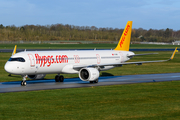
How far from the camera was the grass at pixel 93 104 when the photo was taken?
1945 cm

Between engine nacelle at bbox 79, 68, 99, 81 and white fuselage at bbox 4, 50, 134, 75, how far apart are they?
1.50m

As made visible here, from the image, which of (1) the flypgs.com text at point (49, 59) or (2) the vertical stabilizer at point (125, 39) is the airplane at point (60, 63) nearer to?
(1) the flypgs.com text at point (49, 59)

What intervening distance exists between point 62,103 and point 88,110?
10.8ft

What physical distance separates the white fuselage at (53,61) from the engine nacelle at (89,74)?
1.50 meters

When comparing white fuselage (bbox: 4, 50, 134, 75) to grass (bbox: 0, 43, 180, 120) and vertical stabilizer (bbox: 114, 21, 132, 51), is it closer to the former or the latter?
vertical stabilizer (bbox: 114, 21, 132, 51)

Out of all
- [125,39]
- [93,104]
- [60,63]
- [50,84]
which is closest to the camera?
[93,104]

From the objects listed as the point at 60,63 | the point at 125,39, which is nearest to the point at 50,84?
the point at 60,63

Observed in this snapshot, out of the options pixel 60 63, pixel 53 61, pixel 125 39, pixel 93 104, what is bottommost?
pixel 93 104

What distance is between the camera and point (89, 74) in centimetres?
3544

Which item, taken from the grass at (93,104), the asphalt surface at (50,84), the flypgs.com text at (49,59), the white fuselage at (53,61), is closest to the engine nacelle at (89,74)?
the asphalt surface at (50,84)

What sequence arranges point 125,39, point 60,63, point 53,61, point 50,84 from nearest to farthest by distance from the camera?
1. point 53,61
2. point 50,84
3. point 60,63
4. point 125,39

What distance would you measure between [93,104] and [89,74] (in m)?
12.5

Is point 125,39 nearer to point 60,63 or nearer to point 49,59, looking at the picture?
point 60,63

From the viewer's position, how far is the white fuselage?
33.2 meters
